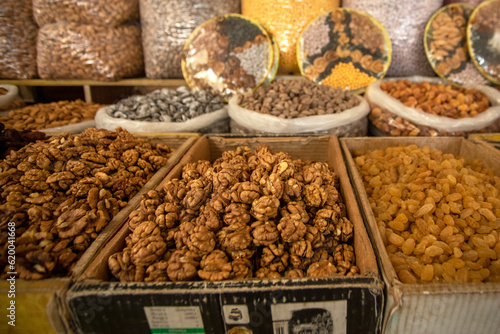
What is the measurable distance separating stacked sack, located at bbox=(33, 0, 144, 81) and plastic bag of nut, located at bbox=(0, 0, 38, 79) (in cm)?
15

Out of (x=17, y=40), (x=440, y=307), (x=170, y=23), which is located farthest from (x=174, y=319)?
(x=17, y=40)

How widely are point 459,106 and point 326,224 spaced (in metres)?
1.34

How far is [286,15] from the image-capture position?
216cm

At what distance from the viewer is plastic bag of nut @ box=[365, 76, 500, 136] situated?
1.53 meters

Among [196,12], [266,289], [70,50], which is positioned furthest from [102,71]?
[266,289]

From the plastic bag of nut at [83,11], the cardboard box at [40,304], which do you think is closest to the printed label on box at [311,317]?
the cardboard box at [40,304]

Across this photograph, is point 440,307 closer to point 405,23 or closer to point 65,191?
point 65,191

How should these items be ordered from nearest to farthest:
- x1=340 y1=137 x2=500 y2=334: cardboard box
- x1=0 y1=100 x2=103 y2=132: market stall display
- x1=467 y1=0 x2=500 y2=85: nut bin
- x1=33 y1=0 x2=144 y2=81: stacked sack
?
1. x1=340 y1=137 x2=500 y2=334: cardboard box
2. x1=0 y1=100 x2=103 y2=132: market stall display
3. x1=467 y1=0 x2=500 y2=85: nut bin
4. x1=33 y1=0 x2=144 y2=81: stacked sack

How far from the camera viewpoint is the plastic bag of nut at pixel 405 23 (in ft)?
6.88

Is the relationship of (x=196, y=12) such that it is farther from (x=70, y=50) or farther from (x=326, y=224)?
Result: (x=326, y=224)

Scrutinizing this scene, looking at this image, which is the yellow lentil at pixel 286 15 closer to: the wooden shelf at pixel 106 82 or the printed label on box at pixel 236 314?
the wooden shelf at pixel 106 82

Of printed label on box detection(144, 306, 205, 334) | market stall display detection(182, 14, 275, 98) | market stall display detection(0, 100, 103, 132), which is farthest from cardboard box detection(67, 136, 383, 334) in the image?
market stall display detection(182, 14, 275, 98)

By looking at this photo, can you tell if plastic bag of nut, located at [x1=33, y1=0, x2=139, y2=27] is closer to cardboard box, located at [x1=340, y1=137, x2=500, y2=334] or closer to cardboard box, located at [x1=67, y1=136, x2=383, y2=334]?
cardboard box, located at [x1=67, y1=136, x2=383, y2=334]

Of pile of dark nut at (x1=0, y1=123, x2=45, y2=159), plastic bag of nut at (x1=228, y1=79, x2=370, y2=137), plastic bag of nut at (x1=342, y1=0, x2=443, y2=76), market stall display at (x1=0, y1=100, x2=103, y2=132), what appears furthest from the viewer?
plastic bag of nut at (x1=342, y1=0, x2=443, y2=76)
